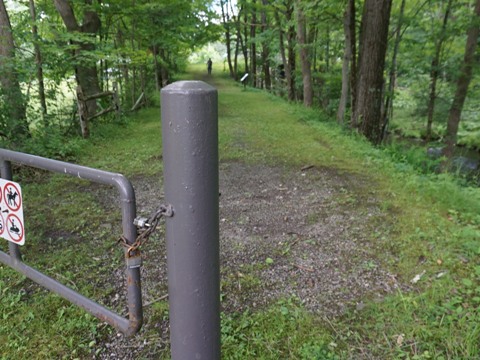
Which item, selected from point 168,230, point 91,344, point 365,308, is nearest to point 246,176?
point 365,308

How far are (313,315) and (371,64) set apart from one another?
583cm

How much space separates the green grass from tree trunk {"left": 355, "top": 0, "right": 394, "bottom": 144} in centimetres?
213

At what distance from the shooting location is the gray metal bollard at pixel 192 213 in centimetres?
107

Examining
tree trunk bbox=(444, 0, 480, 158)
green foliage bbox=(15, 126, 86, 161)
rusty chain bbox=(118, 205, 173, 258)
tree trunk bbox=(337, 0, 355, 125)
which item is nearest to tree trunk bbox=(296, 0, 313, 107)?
tree trunk bbox=(337, 0, 355, 125)

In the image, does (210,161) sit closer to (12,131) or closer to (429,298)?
(429,298)

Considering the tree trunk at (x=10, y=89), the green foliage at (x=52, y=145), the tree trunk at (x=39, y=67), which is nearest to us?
the tree trunk at (x=10, y=89)

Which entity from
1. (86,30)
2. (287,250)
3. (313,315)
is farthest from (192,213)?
(86,30)

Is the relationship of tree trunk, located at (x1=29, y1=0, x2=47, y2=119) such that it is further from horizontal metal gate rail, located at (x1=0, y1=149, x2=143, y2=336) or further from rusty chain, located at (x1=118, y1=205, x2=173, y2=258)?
rusty chain, located at (x1=118, y1=205, x2=173, y2=258)

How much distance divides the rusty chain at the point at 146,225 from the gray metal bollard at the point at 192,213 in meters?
0.03

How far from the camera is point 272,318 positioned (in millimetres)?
2240

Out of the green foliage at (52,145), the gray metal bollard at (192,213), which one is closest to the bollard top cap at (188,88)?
the gray metal bollard at (192,213)

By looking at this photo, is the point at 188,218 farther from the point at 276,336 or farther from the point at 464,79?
the point at 464,79

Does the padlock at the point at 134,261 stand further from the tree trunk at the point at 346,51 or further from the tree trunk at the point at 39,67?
the tree trunk at the point at 346,51

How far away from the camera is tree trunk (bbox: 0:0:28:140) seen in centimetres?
518
